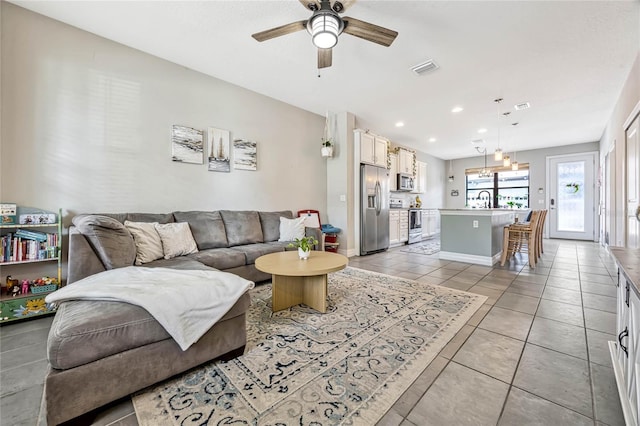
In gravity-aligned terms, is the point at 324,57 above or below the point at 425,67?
below

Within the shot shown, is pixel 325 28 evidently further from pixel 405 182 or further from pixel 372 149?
pixel 405 182

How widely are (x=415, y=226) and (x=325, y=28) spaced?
19.2 feet

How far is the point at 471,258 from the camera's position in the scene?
4.43 m

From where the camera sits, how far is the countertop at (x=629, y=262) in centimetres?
103

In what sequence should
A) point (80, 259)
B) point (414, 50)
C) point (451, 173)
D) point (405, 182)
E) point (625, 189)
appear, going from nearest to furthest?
point (80, 259), point (414, 50), point (625, 189), point (405, 182), point (451, 173)

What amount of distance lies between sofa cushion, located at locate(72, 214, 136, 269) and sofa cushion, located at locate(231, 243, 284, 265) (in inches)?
44.8

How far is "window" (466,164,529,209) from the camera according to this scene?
812 cm

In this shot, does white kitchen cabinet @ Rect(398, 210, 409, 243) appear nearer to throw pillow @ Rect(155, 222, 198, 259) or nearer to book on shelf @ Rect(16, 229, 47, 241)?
throw pillow @ Rect(155, 222, 198, 259)

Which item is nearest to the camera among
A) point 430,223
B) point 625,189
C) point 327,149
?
point 625,189

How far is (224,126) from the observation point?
3.79 metres

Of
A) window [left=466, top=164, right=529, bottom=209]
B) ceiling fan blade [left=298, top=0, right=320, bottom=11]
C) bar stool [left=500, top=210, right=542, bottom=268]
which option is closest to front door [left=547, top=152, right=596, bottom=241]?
window [left=466, top=164, right=529, bottom=209]

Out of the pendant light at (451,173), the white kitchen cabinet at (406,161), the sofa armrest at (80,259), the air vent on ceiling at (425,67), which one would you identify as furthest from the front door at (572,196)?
the sofa armrest at (80,259)

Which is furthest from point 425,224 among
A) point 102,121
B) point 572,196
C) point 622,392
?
point 102,121

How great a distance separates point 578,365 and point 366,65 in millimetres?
3496
